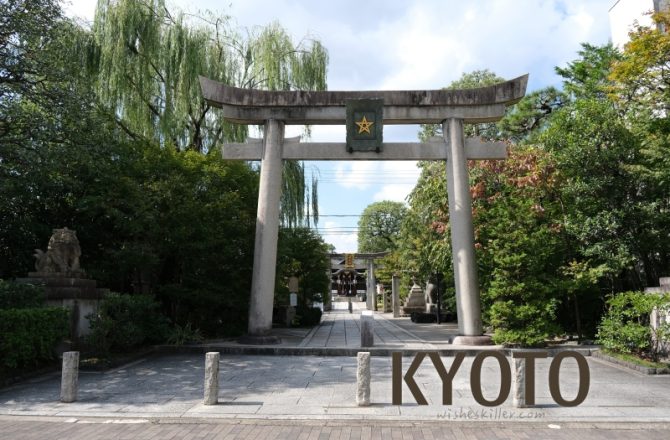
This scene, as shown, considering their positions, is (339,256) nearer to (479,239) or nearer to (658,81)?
(479,239)

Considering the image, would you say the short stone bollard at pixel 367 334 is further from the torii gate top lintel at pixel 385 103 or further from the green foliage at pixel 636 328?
the torii gate top lintel at pixel 385 103

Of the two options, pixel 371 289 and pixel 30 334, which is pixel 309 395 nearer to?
pixel 30 334

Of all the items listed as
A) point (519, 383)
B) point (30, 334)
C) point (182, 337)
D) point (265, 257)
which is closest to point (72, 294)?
point (30, 334)

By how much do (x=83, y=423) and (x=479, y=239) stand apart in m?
12.1

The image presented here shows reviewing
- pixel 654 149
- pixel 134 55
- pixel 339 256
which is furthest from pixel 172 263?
pixel 339 256

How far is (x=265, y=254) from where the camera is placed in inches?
542

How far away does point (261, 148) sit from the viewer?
1439 centimetres

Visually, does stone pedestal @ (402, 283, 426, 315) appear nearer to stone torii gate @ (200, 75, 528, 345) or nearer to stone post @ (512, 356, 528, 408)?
stone torii gate @ (200, 75, 528, 345)

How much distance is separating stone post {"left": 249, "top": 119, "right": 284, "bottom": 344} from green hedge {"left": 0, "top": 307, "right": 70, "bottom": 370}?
469 cm

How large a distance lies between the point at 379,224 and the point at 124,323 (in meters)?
44.5

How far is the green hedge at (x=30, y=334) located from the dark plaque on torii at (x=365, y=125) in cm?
807

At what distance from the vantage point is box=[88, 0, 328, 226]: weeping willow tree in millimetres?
17047

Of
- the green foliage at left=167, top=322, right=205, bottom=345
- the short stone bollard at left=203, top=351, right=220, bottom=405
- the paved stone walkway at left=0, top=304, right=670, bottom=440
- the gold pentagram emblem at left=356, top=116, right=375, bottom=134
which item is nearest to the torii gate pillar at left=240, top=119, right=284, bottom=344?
the green foliage at left=167, top=322, right=205, bottom=345

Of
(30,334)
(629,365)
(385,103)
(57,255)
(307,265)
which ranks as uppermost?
(385,103)
